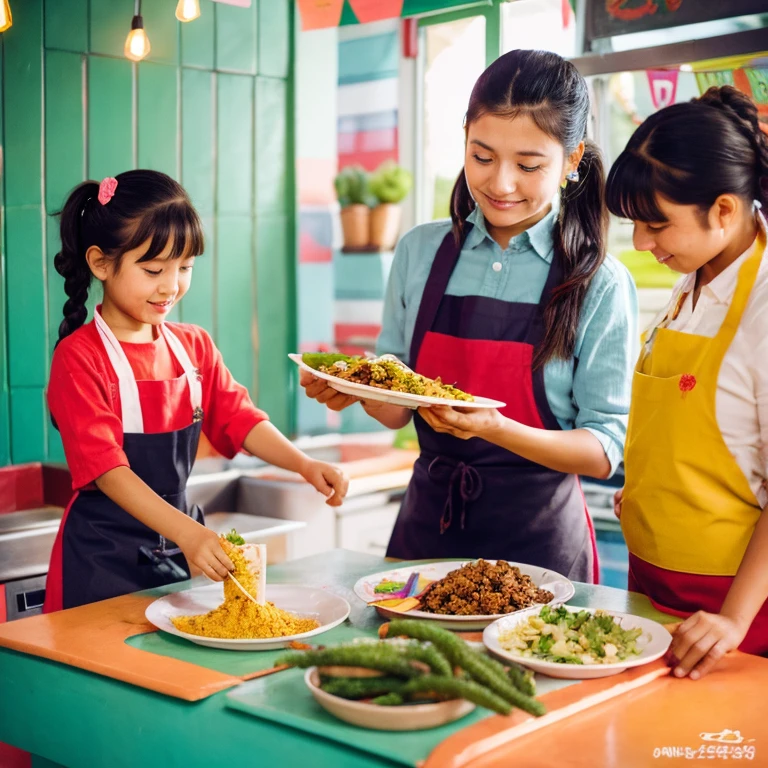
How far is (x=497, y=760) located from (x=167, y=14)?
9.47 ft

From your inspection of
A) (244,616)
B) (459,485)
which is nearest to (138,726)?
(244,616)

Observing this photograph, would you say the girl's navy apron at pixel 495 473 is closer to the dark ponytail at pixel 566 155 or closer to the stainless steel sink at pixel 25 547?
the dark ponytail at pixel 566 155

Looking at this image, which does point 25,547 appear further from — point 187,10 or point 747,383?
point 747,383

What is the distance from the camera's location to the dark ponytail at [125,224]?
80.4 inches

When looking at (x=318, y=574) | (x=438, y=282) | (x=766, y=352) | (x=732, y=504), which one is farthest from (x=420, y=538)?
(x=766, y=352)

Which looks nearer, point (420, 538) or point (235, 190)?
point (420, 538)

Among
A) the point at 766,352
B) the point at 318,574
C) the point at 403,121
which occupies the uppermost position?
the point at 403,121

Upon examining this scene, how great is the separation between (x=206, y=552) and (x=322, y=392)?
421 mm

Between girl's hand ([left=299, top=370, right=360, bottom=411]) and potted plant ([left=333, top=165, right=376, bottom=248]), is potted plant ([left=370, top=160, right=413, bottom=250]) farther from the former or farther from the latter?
girl's hand ([left=299, top=370, right=360, bottom=411])

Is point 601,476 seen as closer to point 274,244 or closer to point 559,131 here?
point 559,131

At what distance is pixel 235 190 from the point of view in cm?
368

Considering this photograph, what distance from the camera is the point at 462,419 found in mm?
1749

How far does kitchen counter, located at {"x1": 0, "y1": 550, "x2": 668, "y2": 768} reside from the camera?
4.10ft

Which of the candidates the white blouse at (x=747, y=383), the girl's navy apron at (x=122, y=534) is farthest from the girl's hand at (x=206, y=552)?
the white blouse at (x=747, y=383)
